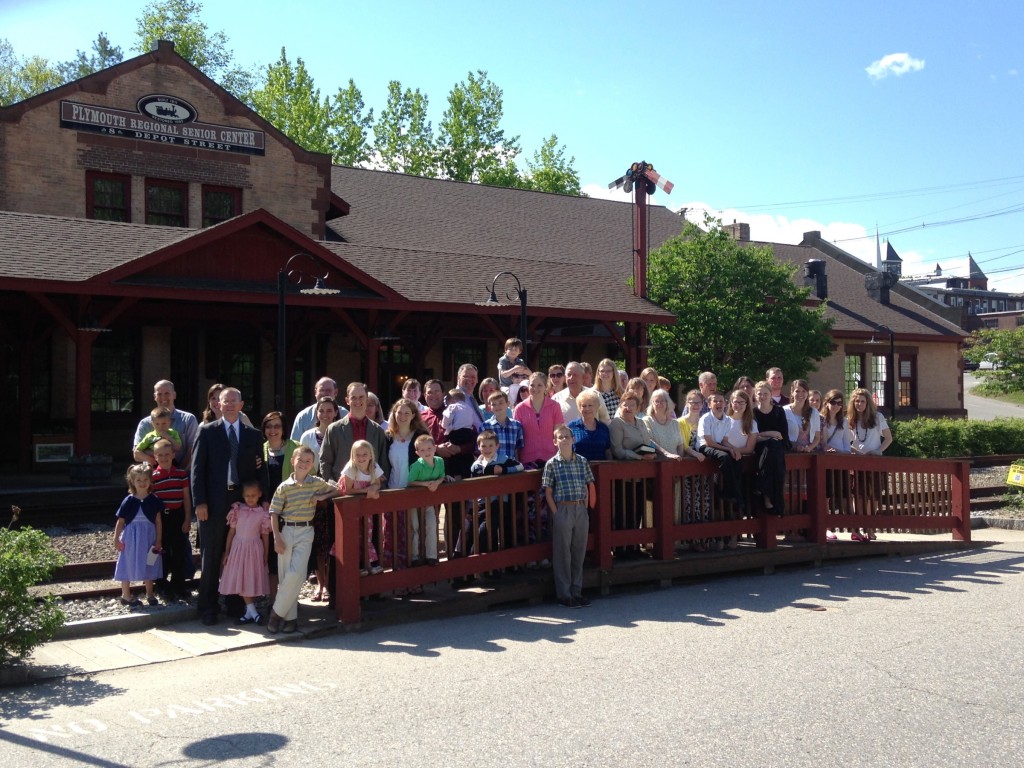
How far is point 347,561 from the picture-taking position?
7219mm

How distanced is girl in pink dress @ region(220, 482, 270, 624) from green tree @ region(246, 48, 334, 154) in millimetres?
35025

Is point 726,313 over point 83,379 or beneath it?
over

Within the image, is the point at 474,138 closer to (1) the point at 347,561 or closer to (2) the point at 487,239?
(2) the point at 487,239

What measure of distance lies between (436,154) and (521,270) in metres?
25.2

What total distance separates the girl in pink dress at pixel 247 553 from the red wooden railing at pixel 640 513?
0.63 m

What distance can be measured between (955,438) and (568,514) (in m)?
18.1

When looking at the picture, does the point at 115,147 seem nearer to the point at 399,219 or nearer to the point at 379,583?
the point at 399,219

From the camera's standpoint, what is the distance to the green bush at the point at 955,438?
22438 mm

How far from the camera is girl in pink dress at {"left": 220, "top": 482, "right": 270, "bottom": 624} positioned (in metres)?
7.41

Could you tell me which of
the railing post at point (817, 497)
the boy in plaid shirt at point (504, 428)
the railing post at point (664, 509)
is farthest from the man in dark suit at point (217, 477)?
the railing post at point (817, 497)

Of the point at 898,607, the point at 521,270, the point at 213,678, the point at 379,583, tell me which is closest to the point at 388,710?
the point at 213,678

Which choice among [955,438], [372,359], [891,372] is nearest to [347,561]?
[372,359]

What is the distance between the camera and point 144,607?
773 centimetres

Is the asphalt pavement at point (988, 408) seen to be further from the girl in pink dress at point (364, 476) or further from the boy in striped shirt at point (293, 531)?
the boy in striped shirt at point (293, 531)
